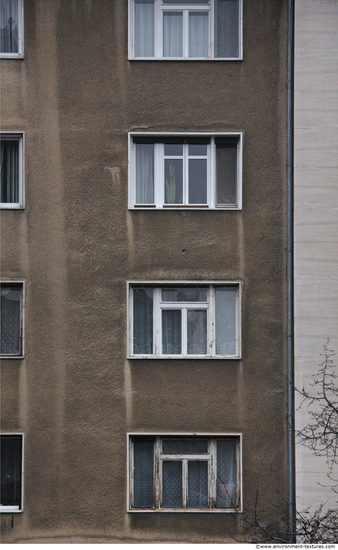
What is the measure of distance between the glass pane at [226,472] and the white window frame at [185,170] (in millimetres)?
3876

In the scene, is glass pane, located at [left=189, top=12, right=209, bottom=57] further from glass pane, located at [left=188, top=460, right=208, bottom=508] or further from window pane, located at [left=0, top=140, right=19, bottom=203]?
glass pane, located at [left=188, top=460, right=208, bottom=508]

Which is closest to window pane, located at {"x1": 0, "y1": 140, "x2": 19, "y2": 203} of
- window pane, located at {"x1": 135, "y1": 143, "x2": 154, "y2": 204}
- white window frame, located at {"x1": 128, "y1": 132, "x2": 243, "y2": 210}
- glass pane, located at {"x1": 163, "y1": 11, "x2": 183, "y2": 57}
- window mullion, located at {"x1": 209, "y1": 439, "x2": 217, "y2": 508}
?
white window frame, located at {"x1": 128, "y1": 132, "x2": 243, "y2": 210}

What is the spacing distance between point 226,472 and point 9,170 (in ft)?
20.4

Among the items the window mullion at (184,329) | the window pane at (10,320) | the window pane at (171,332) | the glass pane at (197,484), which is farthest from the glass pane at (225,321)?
the window pane at (10,320)

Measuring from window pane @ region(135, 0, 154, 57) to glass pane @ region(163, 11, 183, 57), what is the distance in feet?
0.74

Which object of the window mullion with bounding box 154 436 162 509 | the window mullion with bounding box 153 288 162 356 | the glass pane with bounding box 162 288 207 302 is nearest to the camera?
the window mullion with bounding box 154 436 162 509

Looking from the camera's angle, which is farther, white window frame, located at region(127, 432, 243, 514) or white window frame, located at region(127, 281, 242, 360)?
white window frame, located at region(127, 281, 242, 360)

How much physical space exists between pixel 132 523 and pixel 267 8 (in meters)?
8.71

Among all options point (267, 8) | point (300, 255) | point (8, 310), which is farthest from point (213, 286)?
point (267, 8)

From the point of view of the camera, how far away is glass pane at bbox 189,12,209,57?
9.59 meters

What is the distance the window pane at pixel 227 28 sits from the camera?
9.56m

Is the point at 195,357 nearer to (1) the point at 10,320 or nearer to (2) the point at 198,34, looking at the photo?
(1) the point at 10,320

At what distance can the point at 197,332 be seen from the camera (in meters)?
9.37

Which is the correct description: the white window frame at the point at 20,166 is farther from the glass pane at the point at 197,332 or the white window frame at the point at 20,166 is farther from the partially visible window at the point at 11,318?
the glass pane at the point at 197,332
